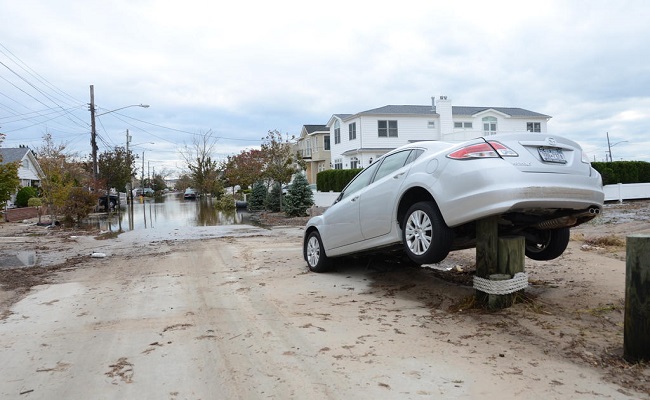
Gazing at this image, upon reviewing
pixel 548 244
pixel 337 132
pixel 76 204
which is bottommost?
pixel 548 244

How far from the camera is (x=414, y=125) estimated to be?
3953 cm

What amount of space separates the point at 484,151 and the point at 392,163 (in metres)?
1.63

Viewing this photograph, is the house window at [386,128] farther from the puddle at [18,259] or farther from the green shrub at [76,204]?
the puddle at [18,259]

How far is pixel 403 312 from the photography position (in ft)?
17.8

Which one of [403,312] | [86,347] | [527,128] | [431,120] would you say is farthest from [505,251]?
[527,128]

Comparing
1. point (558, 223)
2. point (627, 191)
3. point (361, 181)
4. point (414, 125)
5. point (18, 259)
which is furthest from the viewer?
point (414, 125)

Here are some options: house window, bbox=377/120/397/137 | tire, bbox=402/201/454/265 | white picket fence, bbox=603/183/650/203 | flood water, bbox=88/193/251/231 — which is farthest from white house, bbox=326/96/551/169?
tire, bbox=402/201/454/265

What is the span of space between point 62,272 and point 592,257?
9.39m

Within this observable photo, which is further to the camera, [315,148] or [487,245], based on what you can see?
[315,148]

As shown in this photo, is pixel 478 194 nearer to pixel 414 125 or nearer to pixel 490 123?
pixel 414 125

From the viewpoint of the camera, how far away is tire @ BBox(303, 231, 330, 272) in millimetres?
7797

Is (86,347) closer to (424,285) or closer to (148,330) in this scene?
(148,330)

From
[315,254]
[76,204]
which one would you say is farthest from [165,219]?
[315,254]

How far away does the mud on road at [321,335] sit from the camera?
3602 mm
